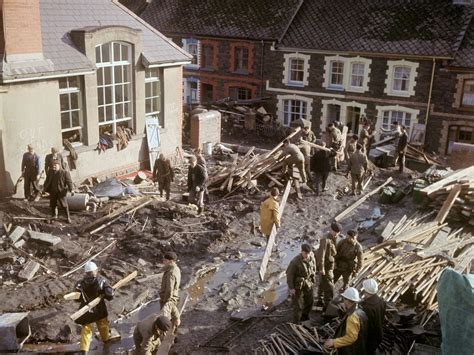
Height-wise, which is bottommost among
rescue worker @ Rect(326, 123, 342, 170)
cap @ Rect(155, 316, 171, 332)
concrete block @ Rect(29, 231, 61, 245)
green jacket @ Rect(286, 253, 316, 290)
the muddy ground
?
the muddy ground

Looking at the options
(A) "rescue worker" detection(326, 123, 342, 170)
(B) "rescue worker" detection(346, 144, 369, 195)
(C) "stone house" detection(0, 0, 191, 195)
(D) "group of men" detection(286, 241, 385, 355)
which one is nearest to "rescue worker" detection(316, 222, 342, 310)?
(D) "group of men" detection(286, 241, 385, 355)

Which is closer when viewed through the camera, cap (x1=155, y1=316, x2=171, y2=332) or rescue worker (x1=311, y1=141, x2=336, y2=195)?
cap (x1=155, y1=316, x2=171, y2=332)

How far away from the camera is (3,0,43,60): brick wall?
49.9ft

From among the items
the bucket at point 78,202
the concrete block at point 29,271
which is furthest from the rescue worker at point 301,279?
the bucket at point 78,202

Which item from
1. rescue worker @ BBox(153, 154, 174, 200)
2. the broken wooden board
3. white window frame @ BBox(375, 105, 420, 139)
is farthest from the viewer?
white window frame @ BBox(375, 105, 420, 139)

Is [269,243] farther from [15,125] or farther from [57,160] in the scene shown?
[15,125]

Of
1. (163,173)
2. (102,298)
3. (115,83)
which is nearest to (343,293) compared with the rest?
(102,298)

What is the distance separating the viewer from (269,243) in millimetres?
13609

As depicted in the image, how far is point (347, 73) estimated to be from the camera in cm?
2984

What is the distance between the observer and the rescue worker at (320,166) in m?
18.3

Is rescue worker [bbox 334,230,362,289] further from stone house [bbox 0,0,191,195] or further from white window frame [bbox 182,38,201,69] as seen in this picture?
white window frame [bbox 182,38,201,69]

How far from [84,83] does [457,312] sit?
14042mm

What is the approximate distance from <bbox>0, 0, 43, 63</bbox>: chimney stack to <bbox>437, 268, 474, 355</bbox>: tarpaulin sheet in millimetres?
13187

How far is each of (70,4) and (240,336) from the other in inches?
555
